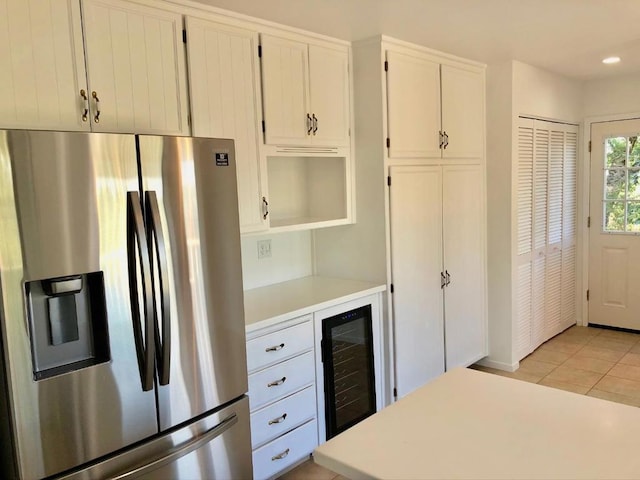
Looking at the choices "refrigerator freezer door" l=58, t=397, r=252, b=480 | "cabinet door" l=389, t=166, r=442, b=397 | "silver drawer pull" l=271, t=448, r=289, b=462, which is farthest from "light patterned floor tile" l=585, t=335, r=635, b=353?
"refrigerator freezer door" l=58, t=397, r=252, b=480

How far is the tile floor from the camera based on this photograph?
3.75 meters

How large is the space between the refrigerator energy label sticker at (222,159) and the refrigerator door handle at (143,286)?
0.38 metres

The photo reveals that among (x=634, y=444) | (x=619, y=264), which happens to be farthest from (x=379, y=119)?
(x=619, y=264)

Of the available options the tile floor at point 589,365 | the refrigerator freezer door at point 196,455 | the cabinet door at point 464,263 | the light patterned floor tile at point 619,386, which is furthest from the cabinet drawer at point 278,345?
the light patterned floor tile at point 619,386

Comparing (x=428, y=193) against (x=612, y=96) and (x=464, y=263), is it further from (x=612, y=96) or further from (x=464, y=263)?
(x=612, y=96)

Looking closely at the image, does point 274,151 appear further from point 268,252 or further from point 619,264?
point 619,264

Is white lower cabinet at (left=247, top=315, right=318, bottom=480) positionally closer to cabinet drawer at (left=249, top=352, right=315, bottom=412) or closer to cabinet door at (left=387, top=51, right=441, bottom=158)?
cabinet drawer at (left=249, top=352, right=315, bottom=412)

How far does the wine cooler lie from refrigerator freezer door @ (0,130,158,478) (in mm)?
1207

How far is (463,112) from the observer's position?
3.70 meters

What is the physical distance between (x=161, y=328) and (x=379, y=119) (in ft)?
6.05

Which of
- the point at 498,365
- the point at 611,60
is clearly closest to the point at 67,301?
the point at 498,365

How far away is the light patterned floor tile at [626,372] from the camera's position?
3949 mm

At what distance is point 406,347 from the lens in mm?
3314

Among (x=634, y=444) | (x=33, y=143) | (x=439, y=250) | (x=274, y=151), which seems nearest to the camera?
(x=634, y=444)
